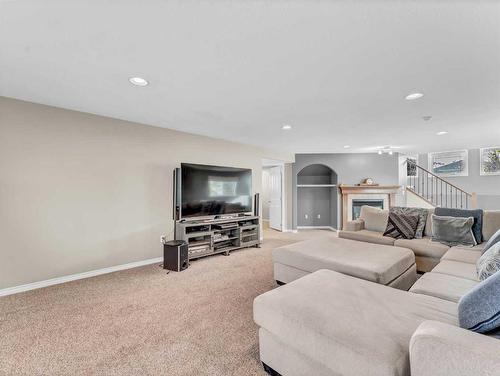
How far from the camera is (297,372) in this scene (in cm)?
133

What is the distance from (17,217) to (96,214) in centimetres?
79

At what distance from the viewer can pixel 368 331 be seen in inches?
46.4

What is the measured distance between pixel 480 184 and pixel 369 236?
6024 millimetres

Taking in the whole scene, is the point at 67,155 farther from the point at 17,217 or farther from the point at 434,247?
the point at 434,247

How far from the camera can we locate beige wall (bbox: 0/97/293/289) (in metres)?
2.71

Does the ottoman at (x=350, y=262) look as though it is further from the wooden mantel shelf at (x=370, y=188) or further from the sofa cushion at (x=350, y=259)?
the wooden mantel shelf at (x=370, y=188)

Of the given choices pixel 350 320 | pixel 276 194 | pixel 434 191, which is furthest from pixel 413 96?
pixel 434 191

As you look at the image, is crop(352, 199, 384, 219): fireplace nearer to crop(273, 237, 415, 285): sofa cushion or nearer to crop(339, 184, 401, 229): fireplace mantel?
crop(339, 184, 401, 229): fireplace mantel

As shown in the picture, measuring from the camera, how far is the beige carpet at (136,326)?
1.58m

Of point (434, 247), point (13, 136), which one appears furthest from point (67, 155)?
point (434, 247)

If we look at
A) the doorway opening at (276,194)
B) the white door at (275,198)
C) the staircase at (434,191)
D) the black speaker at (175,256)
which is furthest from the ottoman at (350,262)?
the staircase at (434,191)

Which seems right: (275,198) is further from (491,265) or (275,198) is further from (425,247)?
(491,265)

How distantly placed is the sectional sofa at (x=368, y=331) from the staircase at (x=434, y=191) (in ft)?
19.6

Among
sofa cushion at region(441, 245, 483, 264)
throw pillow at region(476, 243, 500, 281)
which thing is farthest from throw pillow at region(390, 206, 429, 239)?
throw pillow at region(476, 243, 500, 281)
